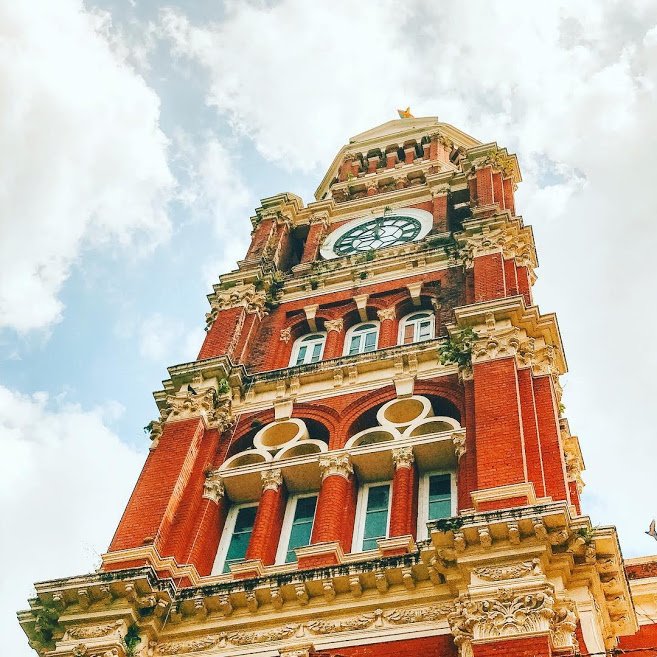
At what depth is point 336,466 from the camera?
1975cm

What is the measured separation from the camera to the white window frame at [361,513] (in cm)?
1831

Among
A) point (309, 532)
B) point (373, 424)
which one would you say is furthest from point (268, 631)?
point (373, 424)

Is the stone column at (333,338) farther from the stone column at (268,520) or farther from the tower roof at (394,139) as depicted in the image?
the tower roof at (394,139)

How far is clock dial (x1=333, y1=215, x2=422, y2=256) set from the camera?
31.2 meters

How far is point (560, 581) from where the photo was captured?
1470 cm

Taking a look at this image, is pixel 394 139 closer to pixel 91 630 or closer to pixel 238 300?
pixel 238 300

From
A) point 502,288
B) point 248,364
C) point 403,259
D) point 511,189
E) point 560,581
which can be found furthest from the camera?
point 511,189

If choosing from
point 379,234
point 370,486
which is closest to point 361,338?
point 379,234

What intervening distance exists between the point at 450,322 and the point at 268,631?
11.1 m

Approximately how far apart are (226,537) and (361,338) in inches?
322

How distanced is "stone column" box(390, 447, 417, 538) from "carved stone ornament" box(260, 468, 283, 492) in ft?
8.09

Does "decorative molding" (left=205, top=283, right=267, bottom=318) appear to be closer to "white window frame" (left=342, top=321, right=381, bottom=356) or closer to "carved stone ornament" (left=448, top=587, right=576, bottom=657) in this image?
"white window frame" (left=342, top=321, right=381, bottom=356)

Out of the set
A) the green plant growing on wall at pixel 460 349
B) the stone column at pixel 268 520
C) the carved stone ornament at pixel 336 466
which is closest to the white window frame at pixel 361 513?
the carved stone ornament at pixel 336 466

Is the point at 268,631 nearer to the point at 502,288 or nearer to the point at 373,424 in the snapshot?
the point at 373,424
